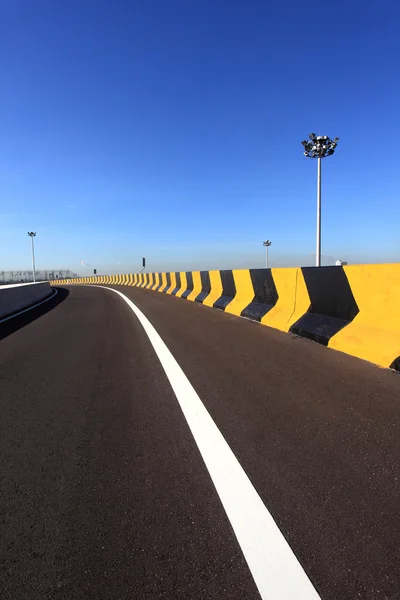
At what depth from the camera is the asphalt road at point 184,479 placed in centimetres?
164

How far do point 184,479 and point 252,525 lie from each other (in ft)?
1.85

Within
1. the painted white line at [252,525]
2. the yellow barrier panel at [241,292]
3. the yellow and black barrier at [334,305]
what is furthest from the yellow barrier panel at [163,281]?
the painted white line at [252,525]

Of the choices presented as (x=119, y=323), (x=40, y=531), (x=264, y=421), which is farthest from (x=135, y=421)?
(x=119, y=323)

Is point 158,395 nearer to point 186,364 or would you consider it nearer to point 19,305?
point 186,364

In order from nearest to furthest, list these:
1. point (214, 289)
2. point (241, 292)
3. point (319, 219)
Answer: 1. point (241, 292)
2. point (214, 289)
3. point (319, 219)

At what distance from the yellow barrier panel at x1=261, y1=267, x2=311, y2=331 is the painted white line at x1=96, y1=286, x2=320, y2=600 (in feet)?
13.7

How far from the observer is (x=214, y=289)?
44.0 feet

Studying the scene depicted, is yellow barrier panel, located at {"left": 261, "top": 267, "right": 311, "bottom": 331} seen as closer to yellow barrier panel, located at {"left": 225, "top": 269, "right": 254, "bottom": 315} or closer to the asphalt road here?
yellow barrier panel, located at {"left": 225, "top": 269, "right": 254, "bottom": 315}

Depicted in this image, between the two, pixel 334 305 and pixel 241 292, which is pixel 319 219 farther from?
pixel 334 305

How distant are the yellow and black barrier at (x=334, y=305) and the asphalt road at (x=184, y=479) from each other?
1.29 feet

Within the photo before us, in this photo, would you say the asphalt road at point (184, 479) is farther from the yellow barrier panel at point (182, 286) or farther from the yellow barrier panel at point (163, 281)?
the yellow barrier panel at point (163, 281)

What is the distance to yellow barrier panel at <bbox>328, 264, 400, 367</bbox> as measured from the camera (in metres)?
4.64

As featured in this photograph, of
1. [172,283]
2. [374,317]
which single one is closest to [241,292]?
[374,317]

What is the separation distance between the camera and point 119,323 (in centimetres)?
926
